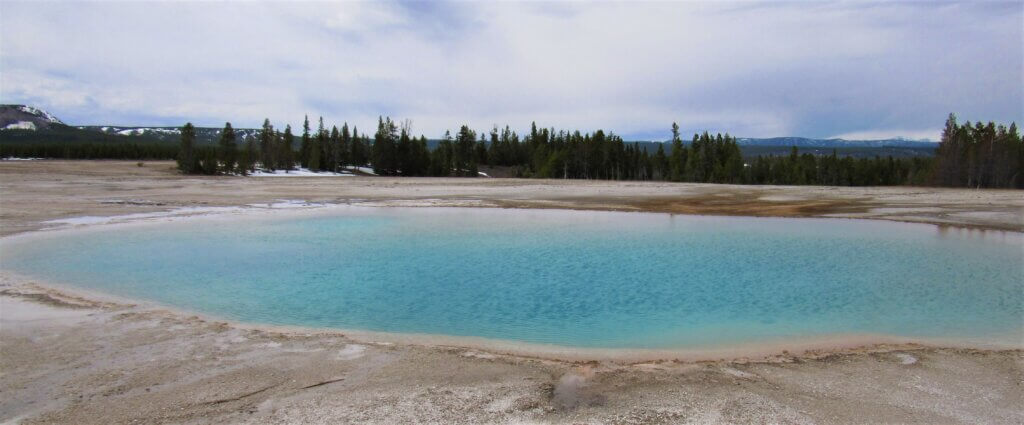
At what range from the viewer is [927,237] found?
1980cm

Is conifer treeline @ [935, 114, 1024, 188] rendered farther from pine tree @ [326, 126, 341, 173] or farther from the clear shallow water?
pine tree @ [326, 126, 341, 173]

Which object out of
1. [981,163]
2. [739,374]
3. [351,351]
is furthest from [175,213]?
[981,163]

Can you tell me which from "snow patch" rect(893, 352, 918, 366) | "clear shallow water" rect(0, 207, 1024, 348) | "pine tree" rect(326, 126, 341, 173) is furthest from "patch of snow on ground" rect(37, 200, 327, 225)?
"pine tree" rect(326, 126, 341, 173)

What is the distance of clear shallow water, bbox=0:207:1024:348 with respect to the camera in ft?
30.4

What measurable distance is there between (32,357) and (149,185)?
41.3 metres

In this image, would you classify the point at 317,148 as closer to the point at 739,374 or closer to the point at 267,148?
the point at 267,148

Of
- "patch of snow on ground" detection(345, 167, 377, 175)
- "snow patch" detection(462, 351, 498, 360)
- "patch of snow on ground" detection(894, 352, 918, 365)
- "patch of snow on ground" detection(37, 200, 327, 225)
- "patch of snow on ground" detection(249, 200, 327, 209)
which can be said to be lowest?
"snow patch" detection(462, 351, 498, 360)

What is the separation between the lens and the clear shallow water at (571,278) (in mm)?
9273

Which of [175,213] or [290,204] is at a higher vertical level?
[290,204]

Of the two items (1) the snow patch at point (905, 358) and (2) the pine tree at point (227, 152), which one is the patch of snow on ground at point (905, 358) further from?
(2) the pine tree at point (227, 152)

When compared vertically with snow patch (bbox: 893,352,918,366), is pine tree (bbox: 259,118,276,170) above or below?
above

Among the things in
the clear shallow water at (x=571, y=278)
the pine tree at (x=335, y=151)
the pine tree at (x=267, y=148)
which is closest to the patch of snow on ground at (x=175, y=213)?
the clear shallow water at (x=571, y=278)

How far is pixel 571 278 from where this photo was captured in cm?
1288

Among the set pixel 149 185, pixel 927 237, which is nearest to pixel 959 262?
pixel 927 237
